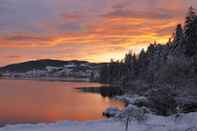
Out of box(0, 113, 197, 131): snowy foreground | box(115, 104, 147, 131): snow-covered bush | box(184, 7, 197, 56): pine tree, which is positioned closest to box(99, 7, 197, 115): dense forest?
box(184, 7, 197, 56): pine tree

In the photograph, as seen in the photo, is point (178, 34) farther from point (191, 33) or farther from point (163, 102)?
point (163, 102)

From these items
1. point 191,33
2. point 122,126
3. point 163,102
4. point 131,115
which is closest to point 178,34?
point 191,33

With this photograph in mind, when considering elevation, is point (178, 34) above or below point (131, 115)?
above

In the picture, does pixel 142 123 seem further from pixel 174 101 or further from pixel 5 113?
pixel 5 113

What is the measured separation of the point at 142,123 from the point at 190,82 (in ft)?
119

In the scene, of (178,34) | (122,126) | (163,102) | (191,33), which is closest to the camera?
(122,126)

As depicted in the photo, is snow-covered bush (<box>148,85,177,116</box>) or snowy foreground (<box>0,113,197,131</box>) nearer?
snowy foreground (<box>0,113,197,131</box>)

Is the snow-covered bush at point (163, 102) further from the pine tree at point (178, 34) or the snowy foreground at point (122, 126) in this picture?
the pine tree at point (178, 34)

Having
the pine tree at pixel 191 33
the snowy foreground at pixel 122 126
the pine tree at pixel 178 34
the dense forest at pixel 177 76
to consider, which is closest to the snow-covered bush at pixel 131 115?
the snowy foreground at pixel 122 126

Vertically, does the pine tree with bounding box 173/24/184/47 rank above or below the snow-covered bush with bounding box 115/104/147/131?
above

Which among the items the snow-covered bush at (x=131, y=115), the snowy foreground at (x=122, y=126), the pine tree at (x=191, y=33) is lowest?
the snowy foreground at (x=122, y=126)

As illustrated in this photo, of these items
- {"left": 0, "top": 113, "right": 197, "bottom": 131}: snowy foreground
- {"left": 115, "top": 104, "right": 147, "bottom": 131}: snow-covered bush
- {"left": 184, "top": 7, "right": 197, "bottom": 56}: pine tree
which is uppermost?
{"left": 184, "top": 7, "right": 197, "bottom": 56}: pine tree

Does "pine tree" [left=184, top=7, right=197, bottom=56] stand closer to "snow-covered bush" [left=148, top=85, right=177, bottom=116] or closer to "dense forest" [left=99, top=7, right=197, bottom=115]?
"dense forest" [left=99, top=7, right=197, bottom=115]

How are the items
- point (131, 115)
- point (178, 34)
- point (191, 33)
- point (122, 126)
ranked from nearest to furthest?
point (131, 115)
point (122, 126)
point (191, 33)
point (178, 34)
